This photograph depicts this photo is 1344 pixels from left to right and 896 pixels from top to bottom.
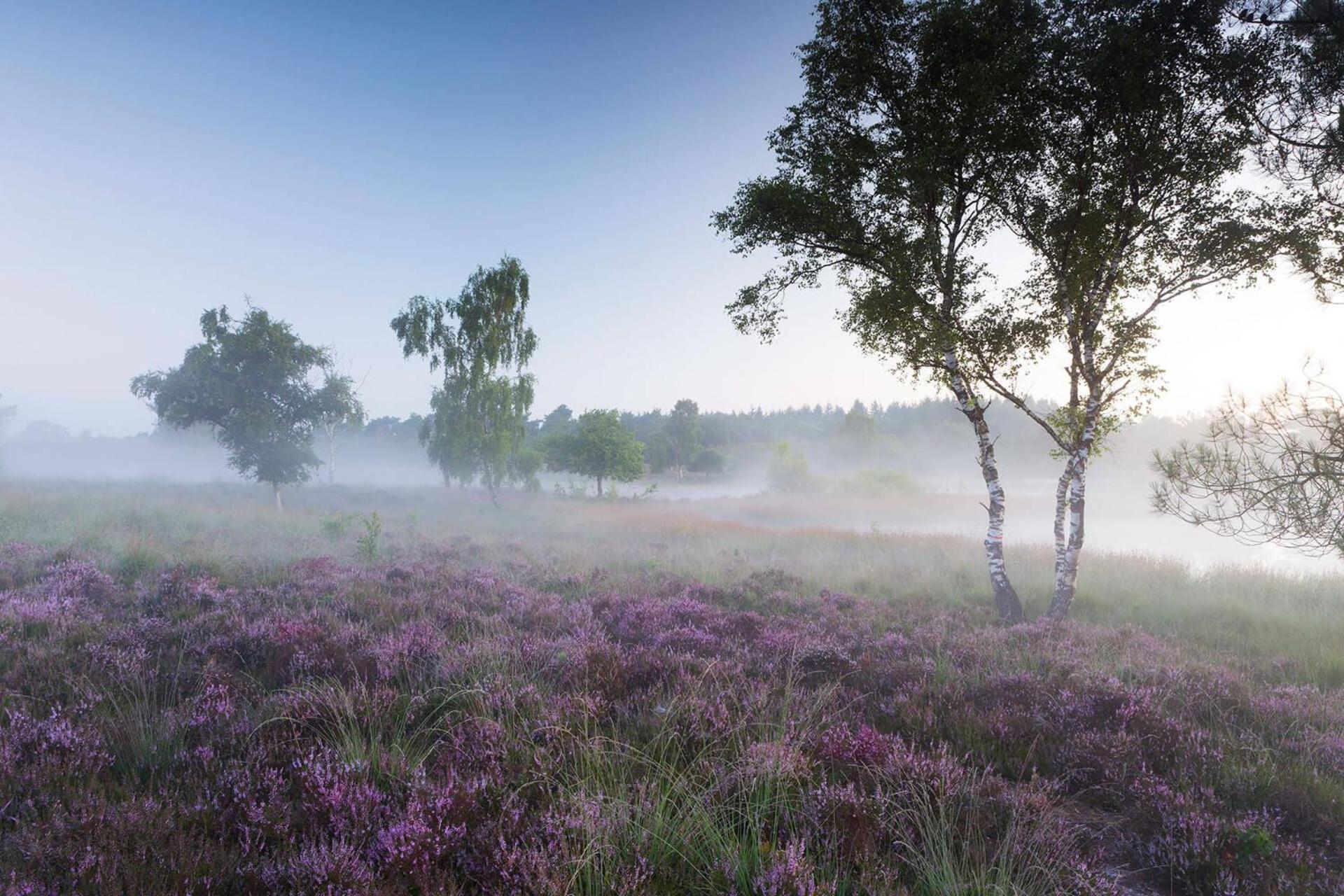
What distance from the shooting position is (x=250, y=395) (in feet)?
91.1

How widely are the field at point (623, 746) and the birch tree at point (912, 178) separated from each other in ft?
16.7

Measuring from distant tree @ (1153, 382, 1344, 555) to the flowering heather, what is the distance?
11.7 ft

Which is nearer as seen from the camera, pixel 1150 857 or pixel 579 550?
pixel 1150 857

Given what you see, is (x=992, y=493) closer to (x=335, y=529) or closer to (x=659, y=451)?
(x=335, y=529)

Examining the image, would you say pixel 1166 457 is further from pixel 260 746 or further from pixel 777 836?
pixel 260 746

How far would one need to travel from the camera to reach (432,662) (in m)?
5.07

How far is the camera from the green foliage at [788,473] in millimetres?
54784

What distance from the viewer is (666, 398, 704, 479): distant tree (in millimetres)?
96250

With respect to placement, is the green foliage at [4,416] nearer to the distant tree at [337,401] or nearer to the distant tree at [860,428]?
the distant tree at [337,401]

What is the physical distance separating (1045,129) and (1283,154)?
11.3 ft

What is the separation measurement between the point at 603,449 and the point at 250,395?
22335mm

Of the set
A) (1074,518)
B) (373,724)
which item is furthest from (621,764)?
(1074,518)

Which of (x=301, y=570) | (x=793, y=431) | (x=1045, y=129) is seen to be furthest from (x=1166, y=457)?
(x=793, y=431)

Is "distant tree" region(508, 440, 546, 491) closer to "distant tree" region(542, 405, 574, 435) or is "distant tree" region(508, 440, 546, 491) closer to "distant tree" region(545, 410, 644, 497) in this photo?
"distant tree" region(545, 410, 644, 497)
